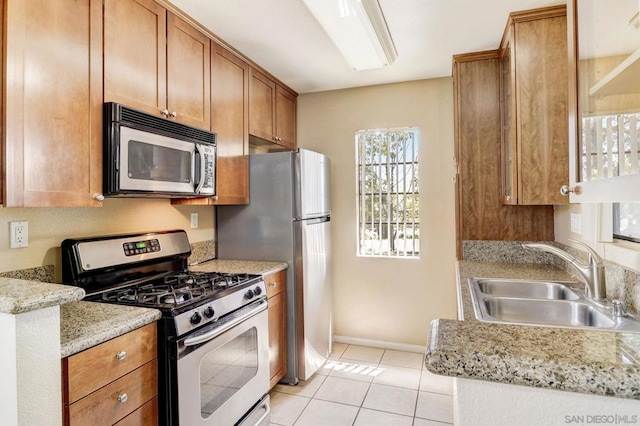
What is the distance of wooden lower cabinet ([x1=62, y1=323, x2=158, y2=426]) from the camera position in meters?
1.16

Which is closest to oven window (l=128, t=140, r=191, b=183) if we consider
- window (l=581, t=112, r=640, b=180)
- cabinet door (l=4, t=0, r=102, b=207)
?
cabinet door (l=4, t=0, r=102, b=207)

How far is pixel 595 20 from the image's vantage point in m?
0.90

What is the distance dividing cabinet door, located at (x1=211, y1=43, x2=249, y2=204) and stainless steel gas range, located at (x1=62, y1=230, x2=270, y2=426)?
50 cm

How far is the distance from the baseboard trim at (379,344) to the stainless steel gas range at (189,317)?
4.32ft

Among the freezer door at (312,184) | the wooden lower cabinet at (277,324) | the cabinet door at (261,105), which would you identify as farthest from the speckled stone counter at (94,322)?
the cabinet door at (261,105)

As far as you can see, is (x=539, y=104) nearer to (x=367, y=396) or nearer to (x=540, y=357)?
(x=540, y=357)

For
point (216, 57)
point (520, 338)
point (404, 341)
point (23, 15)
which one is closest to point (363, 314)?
point (404, 341)

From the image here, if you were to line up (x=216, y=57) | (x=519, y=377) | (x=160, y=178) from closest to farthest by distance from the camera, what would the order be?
(x=519, y=377), (x=160, y=178), (x=216, y=57)

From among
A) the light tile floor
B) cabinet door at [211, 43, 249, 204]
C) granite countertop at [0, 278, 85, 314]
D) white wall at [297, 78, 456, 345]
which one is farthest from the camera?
white wall at [297, 78, 456, 345]

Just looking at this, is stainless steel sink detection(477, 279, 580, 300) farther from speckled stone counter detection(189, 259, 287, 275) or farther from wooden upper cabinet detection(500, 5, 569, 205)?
speckled stone counter detection(189, 259, 287, 275)

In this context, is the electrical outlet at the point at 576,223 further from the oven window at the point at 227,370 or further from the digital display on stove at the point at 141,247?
the digital display on stove at the point at 141,247

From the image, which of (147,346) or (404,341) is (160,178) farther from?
(404,341)

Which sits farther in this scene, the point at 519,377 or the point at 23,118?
the point at 23,118

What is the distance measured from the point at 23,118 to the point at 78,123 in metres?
0.21
